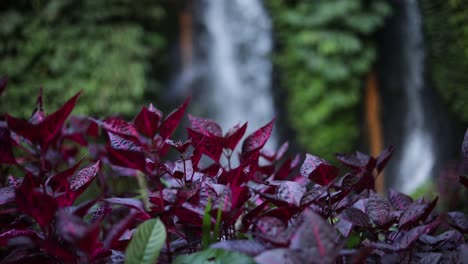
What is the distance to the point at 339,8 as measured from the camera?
182 inches

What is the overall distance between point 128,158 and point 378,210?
0.40m

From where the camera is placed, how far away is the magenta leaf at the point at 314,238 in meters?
0.50

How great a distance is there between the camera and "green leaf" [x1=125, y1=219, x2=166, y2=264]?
521mm

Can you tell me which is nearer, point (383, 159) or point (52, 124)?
point (52, 124)

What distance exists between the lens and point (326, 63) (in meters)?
4.74

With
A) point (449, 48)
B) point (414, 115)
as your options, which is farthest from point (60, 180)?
point (414, 115)

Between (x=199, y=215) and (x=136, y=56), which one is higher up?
(x=136, y=56)

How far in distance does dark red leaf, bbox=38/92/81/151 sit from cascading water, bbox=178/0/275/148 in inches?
194

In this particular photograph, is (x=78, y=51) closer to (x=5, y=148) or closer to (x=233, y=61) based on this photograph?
(x=233, y=61)

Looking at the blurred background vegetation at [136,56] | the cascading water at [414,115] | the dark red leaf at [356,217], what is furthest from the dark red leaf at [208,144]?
the blurred background vegetation at [136,56]

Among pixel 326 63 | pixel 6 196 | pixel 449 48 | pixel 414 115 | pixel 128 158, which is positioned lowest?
pixel 6 196

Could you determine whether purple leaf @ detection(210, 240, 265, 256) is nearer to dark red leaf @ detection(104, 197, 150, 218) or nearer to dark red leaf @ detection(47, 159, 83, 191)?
dark red leaf @ detection(104, 197, 150, 218)

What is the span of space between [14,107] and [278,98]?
3153 mm

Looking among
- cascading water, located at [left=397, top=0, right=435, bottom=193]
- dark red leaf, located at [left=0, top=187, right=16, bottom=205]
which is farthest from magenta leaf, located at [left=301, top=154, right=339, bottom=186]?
cascading water, located at [left=397, top=0, right=435, bottom=193]
